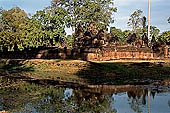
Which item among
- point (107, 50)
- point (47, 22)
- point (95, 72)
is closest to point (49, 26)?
point (47, 22)

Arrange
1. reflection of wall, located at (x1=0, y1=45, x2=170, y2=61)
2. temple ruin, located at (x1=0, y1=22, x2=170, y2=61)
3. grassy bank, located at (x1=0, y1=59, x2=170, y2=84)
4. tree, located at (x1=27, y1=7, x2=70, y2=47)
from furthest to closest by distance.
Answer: tree, located at (x1=27, y1=7, x2=70, y2=47)
temple ruin, located at (x1=0, y1=22, x2=170, y2=61)
reflection of wall, located at (x1=0, y1=45, x2=170, y2=61)
grassy bank, located at (x1=0, y1=59, x2=170, y2=84)

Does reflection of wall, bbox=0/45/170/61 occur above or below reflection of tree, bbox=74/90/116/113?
above

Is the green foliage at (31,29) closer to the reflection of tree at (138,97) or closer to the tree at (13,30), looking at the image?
the tree at (13,30)

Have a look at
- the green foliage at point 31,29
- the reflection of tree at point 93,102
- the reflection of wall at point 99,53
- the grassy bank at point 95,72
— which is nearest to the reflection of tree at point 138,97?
the reflection of tree at point 93,102

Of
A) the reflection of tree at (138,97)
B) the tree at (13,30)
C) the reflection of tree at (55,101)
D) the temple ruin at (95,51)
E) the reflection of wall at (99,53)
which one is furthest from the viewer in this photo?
the tree at (13,30)

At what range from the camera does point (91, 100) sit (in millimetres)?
13328

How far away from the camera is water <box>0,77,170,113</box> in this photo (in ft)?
36.4

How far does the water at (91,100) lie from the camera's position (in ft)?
36.4

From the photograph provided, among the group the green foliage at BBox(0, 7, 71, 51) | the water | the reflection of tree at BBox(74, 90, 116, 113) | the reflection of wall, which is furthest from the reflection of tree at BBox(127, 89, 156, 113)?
the green foliage at BBox(0, 7, 71, 51)

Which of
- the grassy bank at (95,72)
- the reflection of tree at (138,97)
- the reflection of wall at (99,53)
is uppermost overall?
the reflection of wall at (99,53)

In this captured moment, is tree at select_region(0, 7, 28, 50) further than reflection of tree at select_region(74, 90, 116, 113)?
Yes

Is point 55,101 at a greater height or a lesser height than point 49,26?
lesser

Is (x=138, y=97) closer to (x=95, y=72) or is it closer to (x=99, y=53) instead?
(x=95, y=72)

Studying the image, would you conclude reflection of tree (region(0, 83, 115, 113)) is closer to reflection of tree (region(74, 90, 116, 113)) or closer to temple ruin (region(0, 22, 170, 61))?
reflection of tree (region(74, 90, 116, 113))
